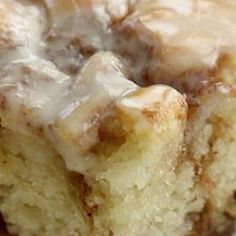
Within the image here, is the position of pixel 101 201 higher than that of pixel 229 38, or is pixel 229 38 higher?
pixel 229 38

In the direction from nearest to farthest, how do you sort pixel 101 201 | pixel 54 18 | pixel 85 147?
pixel 85 147, pixel 101 201, pixel 54 18

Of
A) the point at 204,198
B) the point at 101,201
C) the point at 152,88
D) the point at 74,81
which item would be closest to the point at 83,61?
the point at 74,81

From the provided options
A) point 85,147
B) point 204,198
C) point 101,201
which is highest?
point 85,147

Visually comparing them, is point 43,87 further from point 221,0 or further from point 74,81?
point 221,0

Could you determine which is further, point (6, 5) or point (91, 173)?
point (6, 5)

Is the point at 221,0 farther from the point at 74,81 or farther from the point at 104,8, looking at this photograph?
the point at 74,81

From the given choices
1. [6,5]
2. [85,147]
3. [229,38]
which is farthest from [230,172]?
[6,5]

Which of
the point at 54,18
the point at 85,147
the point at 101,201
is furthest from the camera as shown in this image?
the point at 54,18
